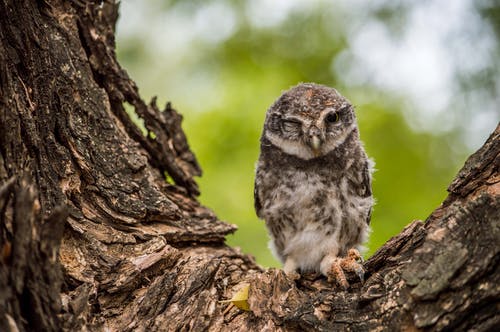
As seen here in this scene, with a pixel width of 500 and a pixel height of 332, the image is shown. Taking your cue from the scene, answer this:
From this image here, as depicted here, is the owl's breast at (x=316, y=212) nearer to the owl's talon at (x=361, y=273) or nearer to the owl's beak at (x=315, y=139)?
the owl's beak at (x=315, y=139)

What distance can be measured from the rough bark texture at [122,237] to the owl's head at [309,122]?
71cm

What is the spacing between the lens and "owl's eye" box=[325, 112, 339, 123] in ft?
11.7

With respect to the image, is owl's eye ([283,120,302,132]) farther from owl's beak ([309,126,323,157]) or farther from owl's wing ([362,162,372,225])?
owl's wing ([362,162,372,225])

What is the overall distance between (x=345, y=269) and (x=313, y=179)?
83 cm

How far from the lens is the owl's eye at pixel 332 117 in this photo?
3.56 metres

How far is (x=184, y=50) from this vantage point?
256 inches

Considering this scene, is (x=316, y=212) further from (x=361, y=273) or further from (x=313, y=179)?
(x=361, y=273)

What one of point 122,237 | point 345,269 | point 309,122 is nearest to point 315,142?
point 309,122

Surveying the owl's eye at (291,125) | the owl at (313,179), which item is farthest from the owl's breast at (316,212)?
the owl's eye at (291,125)

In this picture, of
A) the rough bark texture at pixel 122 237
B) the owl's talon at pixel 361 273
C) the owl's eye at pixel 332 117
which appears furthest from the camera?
the owl's eye at pixel 332 117

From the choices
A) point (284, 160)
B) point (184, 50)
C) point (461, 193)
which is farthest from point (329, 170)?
point (184, 50)

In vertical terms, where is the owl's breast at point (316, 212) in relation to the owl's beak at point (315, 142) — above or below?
below

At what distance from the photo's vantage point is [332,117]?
3.59m

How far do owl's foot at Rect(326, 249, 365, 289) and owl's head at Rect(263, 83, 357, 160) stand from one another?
0.80 meters
